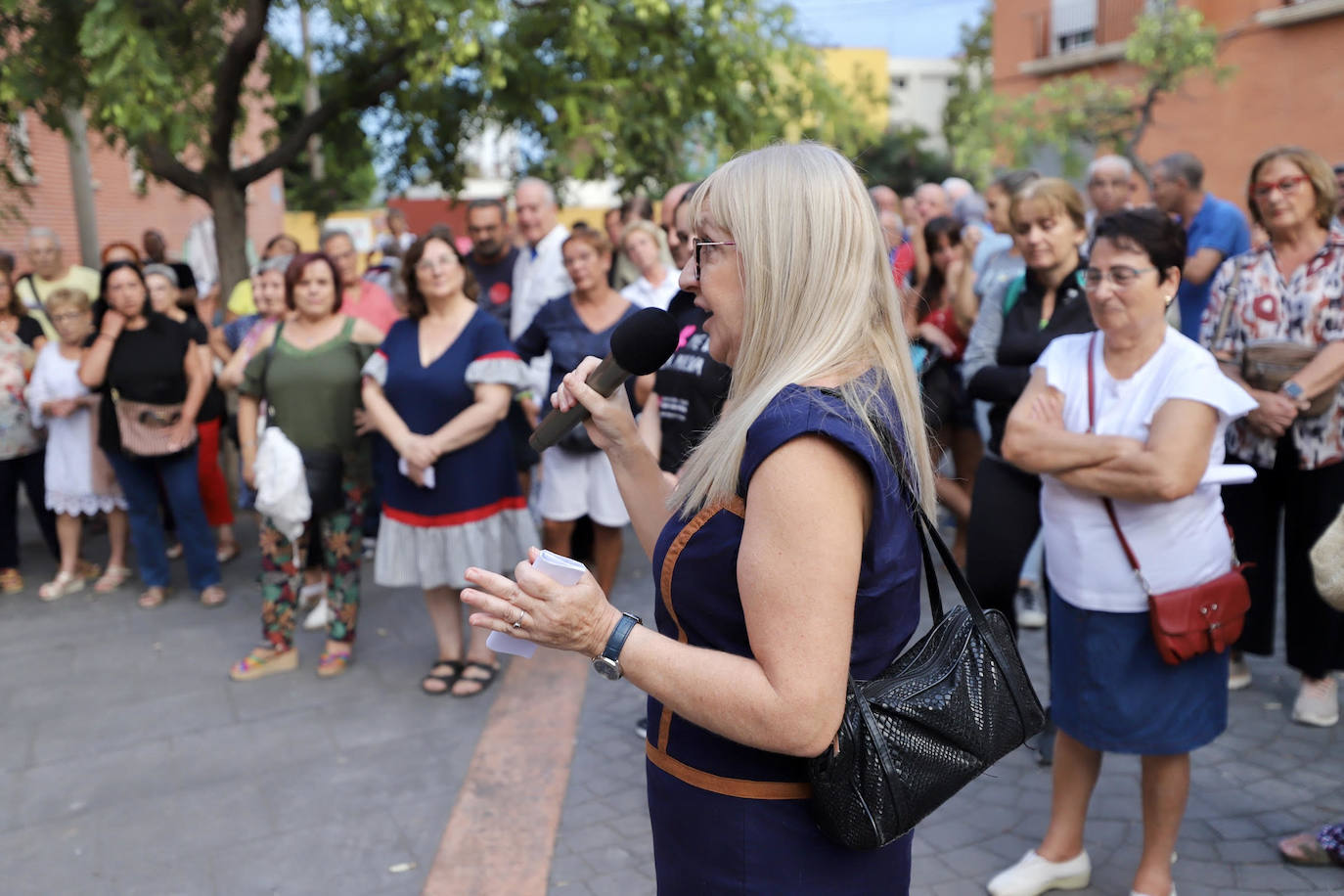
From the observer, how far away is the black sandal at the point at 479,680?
518cm

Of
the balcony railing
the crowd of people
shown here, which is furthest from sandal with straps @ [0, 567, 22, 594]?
the balcony railing

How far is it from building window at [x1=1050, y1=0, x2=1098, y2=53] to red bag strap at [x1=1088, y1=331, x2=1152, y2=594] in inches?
869

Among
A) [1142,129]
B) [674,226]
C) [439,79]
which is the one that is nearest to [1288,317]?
[674,226]

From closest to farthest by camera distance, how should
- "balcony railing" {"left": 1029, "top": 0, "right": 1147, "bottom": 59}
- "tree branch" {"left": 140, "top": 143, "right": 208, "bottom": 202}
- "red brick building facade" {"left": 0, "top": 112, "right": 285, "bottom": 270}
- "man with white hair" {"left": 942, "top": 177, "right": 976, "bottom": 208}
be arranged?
"tree branch" {"left": 140, "top": 143, "right": 208, "bottom": 202} < "man with white hair" {"left": 942, "top": 177, "right": 976, "bottom": 208} < "red brick building facade" {"left": 0, "top": 112, "right": 285, "bottom": 270} < "balcony railing" {"left": 1029, "top": 0, "right": 1147, "bottom": 59}

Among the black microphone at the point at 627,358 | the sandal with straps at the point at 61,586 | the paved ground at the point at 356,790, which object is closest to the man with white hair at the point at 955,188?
the paved ground at the point at 356,790

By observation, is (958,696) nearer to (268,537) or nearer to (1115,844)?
(1115,844)

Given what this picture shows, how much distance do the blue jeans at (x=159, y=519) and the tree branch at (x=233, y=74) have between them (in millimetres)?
2374

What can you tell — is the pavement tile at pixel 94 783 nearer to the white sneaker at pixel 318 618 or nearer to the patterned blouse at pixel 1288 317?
the white sneaker at pixel 318 618

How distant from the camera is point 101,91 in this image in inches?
251

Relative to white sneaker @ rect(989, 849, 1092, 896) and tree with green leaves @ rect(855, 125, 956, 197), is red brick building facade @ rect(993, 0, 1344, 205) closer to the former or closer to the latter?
tree with green leaves @ rect(855, 125, 956, 197)

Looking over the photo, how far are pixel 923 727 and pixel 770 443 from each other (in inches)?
21.9

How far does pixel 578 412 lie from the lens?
2178 millimetres

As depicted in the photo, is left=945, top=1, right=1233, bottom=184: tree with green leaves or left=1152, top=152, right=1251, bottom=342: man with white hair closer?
left=1152, top=152, right=1251, bottom=342: man with white hair

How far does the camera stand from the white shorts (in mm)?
5871
